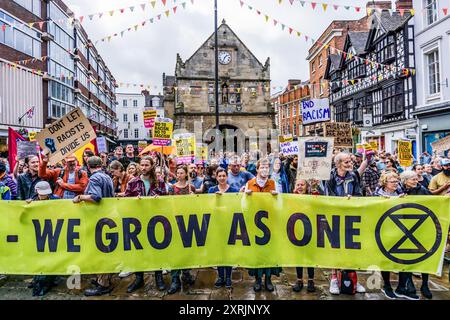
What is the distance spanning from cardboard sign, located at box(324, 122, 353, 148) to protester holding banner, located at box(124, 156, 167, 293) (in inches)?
147

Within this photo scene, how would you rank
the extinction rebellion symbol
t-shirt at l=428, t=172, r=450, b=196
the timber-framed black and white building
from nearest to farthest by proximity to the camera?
the extinction rebellion symbol → t-shirt at l=428, t=172, r=450, b=196 → the timber-framed black and white building

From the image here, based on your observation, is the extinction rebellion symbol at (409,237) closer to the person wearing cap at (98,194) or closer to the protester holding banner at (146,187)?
the protester holding banner at (146,187)

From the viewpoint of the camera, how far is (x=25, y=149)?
7.43m

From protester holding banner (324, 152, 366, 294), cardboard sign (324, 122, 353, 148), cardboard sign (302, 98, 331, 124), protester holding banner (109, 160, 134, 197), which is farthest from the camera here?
cardboard sign (302, 98, 331, 124)

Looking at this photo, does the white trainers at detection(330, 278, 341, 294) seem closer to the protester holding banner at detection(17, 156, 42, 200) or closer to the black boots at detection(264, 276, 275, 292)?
the black boots at detection(264, 276, 275, 292)

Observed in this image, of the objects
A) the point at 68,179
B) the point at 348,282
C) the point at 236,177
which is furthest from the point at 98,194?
the point at 348,282


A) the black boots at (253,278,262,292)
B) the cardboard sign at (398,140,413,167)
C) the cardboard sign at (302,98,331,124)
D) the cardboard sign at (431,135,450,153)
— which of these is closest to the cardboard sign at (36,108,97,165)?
the black boots at (253,278,262,292)

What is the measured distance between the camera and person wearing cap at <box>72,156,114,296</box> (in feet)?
15.5

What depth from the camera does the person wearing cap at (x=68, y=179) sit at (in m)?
5.49

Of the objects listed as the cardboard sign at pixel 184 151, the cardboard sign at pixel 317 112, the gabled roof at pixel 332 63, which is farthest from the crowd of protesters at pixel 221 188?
the gabled roof at pixel 332 63

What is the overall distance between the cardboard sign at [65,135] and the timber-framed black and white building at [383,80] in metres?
13.7

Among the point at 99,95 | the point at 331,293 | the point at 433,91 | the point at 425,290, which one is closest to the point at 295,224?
the point at 331,293

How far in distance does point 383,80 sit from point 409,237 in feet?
73.9

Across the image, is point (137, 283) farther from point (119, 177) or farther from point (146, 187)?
point (119, 177)
